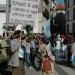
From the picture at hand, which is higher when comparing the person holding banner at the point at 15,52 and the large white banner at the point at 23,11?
the large white banner at the point at 23,11

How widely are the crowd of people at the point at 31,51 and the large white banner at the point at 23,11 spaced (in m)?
0.50

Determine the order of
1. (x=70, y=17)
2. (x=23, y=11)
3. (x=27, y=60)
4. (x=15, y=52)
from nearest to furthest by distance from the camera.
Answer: (x=15, y=52), (x=23, y=11), (x=27, y=60), (x=70, y=17)

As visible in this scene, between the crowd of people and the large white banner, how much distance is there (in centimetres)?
50

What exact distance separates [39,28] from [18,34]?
32.6m

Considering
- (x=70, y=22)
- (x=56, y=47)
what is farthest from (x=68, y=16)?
(x=56, y=47)

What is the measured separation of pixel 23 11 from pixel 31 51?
6334 millimetres

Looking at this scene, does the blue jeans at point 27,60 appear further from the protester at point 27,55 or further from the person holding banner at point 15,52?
the person holding banner at point 15,52

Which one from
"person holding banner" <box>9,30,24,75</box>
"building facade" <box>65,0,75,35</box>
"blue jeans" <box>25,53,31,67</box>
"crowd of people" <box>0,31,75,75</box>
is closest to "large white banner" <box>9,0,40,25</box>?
"crowd of people" <box>0,31,75,75</box>

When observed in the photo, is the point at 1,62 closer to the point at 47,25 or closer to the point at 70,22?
the point at 47,25

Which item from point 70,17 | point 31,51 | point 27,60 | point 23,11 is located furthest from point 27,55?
point 70,17

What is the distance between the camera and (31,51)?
53.8 ft

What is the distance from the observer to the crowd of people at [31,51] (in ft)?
30.2

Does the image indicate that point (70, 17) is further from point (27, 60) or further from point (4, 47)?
point (4, 47)

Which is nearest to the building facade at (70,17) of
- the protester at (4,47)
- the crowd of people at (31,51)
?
the crowd of people at (31,51)
